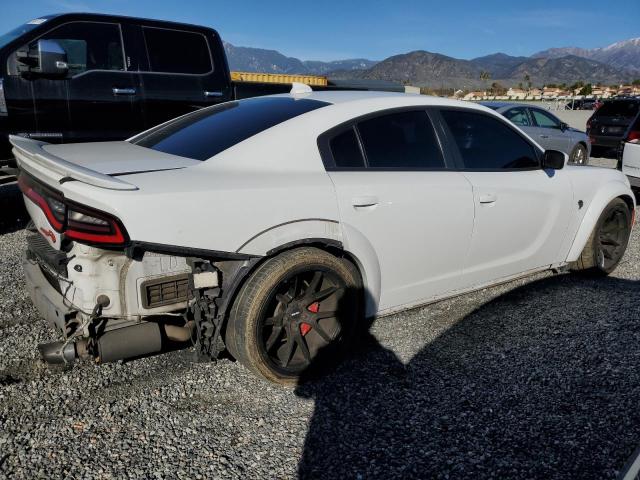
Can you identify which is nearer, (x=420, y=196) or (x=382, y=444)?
(x=382, y=444)

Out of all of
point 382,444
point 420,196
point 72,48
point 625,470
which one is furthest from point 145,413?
point 72,48

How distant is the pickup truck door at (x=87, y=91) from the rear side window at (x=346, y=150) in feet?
12.3

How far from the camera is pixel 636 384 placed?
299cm

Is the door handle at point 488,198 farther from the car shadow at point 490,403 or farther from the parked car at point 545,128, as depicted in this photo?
the parked car at point 545,128

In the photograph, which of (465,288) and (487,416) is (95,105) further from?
(487,416)

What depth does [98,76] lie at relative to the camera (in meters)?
5.66

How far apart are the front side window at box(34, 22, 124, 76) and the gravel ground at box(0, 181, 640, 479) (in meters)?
3.06

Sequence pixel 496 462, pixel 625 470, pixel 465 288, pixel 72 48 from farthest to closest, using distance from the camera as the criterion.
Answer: pixel 72 48 < pixel 465 288 < pixel 496 462 < pixel 625 470

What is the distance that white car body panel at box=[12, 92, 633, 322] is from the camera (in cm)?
237

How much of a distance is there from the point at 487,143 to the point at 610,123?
39.0ft

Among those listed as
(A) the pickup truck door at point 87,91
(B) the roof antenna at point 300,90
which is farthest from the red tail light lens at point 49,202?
(A) the pickup truck door at point 87,91

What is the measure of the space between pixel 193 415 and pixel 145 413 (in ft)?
0.80

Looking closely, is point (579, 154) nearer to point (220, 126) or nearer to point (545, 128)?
point (545, 128)

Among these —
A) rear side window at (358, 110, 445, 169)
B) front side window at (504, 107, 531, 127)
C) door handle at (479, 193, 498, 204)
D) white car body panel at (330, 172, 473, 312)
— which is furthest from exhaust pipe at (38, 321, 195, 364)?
front side window at (504, 107, 531, 127)
